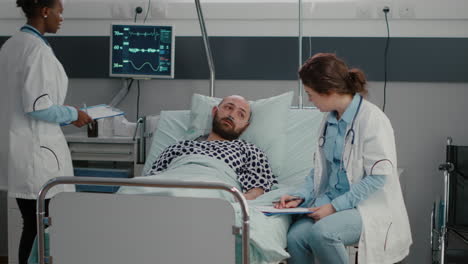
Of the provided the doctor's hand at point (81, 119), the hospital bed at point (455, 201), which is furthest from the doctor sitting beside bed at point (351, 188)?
the doctor's hand at point (81, 119)

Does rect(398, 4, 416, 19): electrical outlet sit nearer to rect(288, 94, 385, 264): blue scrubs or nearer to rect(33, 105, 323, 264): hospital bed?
rect(288, 94, 385, 264): blue scrubs

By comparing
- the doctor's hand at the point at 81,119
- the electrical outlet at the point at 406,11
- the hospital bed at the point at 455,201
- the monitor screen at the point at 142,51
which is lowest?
the hospital bed at the point at 455,201

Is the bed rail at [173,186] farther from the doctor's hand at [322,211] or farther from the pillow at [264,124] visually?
the pillow at [264,124]

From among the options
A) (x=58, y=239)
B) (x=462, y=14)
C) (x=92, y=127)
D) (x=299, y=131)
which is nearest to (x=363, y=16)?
(x=462, y=14)

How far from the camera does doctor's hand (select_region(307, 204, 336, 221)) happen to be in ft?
7.92

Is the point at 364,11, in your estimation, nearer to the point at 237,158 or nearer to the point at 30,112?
the point at 237,158

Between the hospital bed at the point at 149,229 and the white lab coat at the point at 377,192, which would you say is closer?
the hospital bed at the point at 149,229

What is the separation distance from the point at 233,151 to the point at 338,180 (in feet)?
2.26

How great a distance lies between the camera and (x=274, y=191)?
9.37 ft

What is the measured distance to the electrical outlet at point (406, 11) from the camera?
390 cm

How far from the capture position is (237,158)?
3.05 metres

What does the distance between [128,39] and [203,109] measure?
0.85 meters

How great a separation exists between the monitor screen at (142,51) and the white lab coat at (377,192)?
1.81m

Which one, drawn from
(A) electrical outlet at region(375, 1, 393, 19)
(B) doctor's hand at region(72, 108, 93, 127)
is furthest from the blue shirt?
(A) electrical outlet at region(375, 1, 393, 19)
